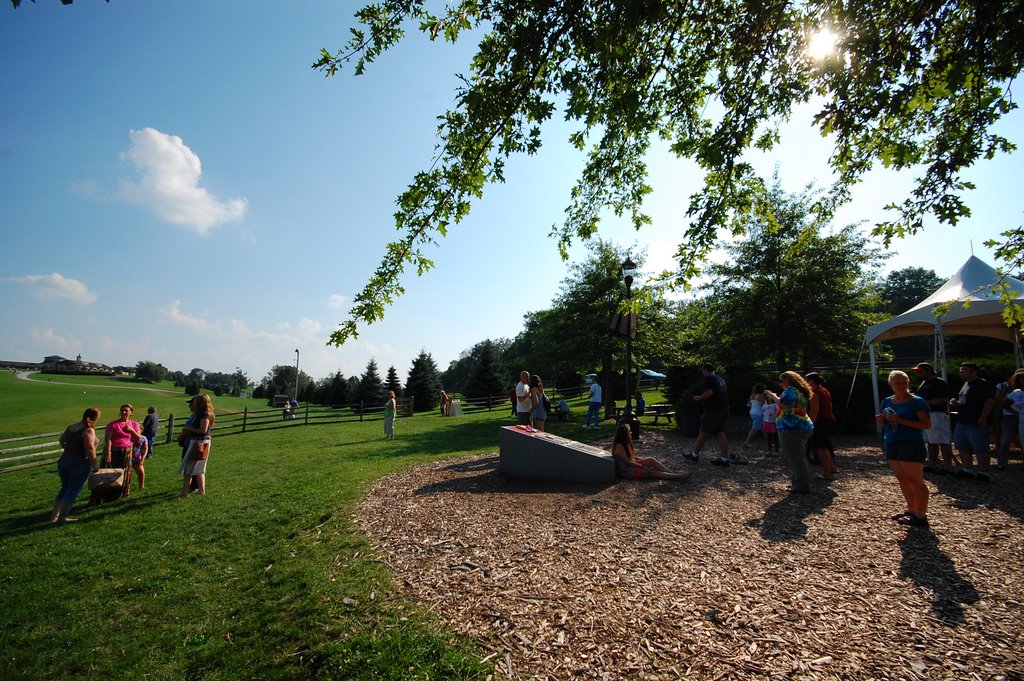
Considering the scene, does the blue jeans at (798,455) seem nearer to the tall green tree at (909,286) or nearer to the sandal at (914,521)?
the sandal at (914,521)

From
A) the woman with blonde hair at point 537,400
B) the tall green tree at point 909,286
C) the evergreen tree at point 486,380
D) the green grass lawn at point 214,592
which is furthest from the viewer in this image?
the tall green tree at point 909,286

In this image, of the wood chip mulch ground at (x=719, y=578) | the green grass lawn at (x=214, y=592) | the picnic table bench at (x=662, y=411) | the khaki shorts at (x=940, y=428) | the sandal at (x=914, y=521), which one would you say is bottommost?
the green grass lawn at (x=214, y=592)

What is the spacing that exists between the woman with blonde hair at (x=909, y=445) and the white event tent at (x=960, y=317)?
698cm

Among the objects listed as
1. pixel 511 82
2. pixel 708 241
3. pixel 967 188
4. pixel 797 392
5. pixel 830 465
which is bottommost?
pixel 830 465

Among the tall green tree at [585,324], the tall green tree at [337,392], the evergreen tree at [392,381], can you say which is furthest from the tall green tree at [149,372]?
the tall green tree at [585,324]

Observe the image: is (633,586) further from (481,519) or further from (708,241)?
(708,241)

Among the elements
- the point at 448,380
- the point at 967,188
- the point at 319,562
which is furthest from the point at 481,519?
the point at 448,380

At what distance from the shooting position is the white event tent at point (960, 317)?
1025cm

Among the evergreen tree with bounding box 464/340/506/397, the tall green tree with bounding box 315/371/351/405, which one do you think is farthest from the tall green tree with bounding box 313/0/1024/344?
the tall green tree with bounding box 315/371/351/405

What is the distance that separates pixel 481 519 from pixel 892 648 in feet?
13.3

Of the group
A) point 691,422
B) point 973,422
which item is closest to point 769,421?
point 691,422

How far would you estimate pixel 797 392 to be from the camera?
6.76 metres

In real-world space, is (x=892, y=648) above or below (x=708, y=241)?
below

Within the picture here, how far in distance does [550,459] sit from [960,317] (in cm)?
1013
